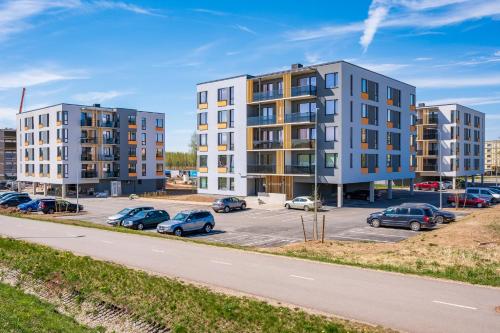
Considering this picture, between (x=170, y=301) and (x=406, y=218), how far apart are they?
897 inches

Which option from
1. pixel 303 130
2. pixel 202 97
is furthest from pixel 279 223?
pixel 202 97

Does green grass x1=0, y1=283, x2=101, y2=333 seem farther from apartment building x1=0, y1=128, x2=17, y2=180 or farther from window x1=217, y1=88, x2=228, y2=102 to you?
apartment building x1=0, y1=128, x2=17, y2=180

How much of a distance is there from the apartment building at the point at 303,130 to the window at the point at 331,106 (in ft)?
0.36

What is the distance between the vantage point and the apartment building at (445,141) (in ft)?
247

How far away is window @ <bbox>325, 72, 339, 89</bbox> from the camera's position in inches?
1898

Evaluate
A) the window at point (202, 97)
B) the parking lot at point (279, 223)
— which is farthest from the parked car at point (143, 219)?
the window at point (202, 97)

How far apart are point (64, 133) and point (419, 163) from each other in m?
59.3

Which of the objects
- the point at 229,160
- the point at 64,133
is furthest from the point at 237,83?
the point at 64,133

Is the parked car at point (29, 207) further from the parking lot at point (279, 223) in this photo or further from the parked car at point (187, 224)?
the parked car at point (187, 224)

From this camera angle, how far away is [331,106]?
4869cm

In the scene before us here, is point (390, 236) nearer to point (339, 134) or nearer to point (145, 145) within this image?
point (339, 134)

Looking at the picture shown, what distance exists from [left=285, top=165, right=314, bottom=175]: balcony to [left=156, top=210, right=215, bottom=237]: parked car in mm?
19009

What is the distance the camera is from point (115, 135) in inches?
2864

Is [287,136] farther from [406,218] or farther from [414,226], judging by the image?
[414,226]
